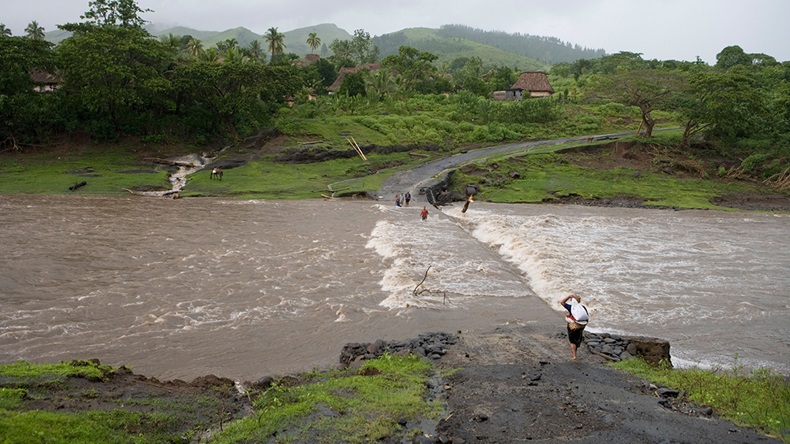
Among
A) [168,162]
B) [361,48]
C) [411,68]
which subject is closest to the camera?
[168,162]

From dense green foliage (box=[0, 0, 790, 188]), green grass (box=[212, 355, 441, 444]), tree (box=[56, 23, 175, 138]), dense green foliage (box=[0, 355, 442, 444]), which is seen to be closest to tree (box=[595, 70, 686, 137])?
dense green foliage (box=[0, 0, 790, 188])

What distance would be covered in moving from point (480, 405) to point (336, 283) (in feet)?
34.8

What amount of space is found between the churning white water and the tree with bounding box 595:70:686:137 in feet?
75.8

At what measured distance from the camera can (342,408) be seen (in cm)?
995

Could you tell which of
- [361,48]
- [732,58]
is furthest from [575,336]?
[361,48]

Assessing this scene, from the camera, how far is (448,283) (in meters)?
20.2

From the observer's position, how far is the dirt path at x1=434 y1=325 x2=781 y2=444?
923 cm

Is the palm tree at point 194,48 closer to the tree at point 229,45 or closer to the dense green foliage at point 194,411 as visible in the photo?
the tree at point 229,45

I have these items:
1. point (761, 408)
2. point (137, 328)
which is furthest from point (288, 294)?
point (761, 408)

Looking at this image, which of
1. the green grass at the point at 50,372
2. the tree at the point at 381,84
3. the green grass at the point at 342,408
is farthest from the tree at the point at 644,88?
the green grass at the point at 50,372

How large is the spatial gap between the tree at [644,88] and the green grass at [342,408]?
49756 mm

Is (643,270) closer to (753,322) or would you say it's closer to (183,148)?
(753,322)

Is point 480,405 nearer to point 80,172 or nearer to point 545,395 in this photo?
point 545,395

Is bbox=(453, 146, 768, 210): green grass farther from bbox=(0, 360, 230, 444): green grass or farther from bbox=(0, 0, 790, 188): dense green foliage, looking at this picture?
bbox=(0, 360, 230, 444): green grass
